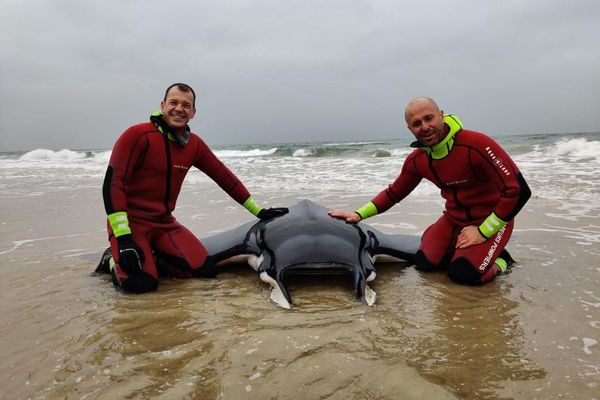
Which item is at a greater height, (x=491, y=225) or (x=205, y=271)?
(x=491, y=225)

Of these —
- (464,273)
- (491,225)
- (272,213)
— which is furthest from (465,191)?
(272,213)

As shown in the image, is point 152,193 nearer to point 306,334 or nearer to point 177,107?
point 177,107

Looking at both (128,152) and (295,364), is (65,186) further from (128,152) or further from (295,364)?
(295,364)

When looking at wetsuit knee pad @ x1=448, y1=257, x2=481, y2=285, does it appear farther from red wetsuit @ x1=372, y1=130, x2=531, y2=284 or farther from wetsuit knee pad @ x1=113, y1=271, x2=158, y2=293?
wetsuit knee pad @ x1=113, y1=271, x2=158, y2=293

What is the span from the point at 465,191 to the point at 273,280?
1.80m

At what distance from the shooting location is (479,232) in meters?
3.52

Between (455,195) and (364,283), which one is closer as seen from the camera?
(364,283)

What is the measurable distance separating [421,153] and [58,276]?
324cm

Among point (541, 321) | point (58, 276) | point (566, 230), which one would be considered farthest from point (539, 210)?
point (58, 276)

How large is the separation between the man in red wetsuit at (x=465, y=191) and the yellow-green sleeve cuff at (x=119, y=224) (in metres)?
1.79

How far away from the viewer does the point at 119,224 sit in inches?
129

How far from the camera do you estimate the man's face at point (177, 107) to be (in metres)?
3.54

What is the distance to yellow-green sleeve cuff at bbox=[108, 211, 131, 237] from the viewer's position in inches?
129

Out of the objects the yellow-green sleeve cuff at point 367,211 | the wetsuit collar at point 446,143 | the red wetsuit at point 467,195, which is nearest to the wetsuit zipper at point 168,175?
the yellow-green sleeve cuff at point 367,211
